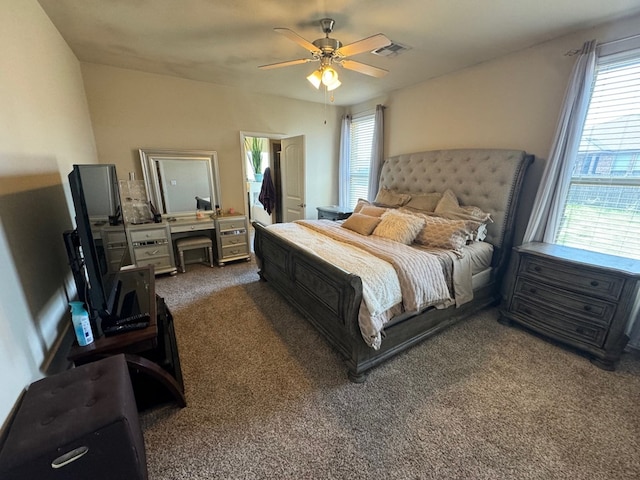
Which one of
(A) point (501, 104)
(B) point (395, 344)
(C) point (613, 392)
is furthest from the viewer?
(A) point (501, 104)

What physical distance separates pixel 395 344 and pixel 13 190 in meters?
2.56

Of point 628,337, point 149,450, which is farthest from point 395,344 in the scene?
point 628,337

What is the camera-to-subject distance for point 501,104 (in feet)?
9.29

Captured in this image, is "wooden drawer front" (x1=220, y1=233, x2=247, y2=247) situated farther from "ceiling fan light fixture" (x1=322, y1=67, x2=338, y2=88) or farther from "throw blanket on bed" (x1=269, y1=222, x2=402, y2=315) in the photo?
"ceiling fan light fixture" (x1=322, y1=67, x2=338, y2=88)

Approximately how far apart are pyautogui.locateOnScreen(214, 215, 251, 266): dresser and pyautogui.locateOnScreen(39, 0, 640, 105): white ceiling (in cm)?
196

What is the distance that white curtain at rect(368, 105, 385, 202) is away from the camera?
4.12 m

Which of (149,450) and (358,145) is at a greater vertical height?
(358,145)

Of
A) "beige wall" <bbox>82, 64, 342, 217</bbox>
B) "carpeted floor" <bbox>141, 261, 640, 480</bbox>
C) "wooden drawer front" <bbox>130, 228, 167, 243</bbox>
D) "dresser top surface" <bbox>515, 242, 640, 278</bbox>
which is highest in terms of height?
"beige wall" <bbox>82, 64, 342, 217</bbox>

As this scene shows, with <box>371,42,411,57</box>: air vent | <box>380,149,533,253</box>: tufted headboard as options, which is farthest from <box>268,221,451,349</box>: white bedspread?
<box>371,42,411,57</box>: air vent

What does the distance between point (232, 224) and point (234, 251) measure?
1.40ft

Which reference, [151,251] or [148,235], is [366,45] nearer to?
[148,235]

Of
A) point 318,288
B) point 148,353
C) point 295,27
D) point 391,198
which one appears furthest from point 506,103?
point 148,353

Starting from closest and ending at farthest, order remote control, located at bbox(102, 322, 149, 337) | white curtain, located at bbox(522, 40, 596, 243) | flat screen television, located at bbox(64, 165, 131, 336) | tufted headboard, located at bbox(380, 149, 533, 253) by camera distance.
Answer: flat screen television, located at bbox(64, 165, 131, 336)
remote control, located at bbox(102, 322, 149, 337)
white curtain, located at bbox(522, 40, 596, 243)
tufted headboard, located at bbox(380, 149, 533, 253)

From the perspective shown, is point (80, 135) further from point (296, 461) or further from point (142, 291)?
point (296, 461)
